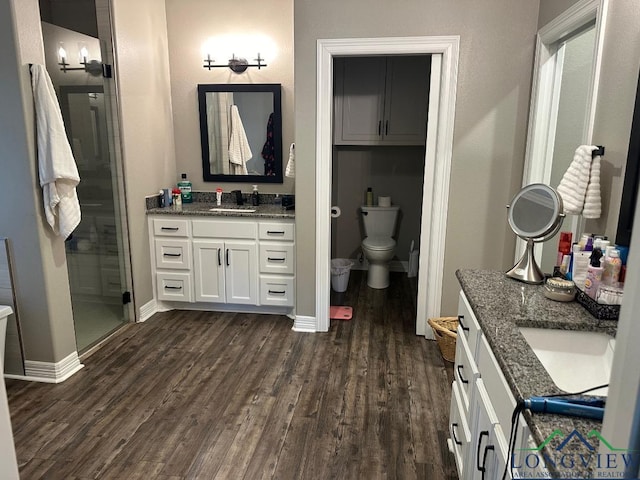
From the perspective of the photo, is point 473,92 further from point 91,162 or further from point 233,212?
point 91,162

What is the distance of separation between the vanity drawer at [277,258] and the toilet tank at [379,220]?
149 cm

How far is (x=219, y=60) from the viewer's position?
382 centimetres

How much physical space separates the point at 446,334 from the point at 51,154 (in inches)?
101

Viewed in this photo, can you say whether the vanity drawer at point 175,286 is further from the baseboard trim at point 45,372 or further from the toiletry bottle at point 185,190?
the baseboard trim at point 45,372

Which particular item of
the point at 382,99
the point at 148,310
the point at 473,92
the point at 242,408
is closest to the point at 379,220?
the point at 382,99

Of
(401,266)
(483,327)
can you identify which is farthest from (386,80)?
(483,327)

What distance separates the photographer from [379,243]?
435 cm

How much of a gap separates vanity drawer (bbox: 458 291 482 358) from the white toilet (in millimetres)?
2382

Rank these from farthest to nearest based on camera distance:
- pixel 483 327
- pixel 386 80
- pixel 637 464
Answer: pixel 386 80
pixel 483 327
pixel 637 464

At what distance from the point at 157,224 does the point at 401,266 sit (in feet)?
Answer: 8.89

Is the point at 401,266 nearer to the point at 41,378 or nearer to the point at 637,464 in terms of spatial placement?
the point at 41,378

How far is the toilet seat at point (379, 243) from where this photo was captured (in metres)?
4.26

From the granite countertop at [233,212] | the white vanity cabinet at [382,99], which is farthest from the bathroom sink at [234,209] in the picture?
the white vanity cabinet at [382,99]

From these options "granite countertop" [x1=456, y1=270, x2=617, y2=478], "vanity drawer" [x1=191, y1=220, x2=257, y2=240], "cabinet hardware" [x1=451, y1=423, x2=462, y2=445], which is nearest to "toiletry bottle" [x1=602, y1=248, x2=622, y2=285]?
"granite countertop" [x1=456, y1=270, x2=617, y2=478]
